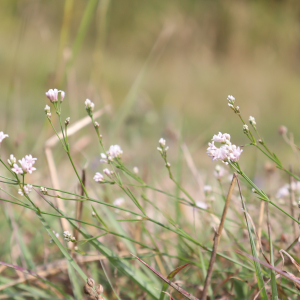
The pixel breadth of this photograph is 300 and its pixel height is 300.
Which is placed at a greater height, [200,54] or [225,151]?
[200,54]

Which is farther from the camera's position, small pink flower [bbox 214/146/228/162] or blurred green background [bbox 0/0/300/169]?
blurred green background [bbox 0/0/300/169]

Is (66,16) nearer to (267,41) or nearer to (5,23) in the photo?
(5,23)

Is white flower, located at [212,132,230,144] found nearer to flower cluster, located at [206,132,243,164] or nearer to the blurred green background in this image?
flower cluster, located at [206,132,243,164]

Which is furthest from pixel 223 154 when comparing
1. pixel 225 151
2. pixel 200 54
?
pixel 200 54

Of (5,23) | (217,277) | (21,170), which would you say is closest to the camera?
A: (21,170)

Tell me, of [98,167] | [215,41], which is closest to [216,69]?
[215,41]

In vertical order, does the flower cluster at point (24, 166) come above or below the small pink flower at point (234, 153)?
above

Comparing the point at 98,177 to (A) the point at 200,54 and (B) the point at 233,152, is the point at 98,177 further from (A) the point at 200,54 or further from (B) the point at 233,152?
(A) the point at 200,54

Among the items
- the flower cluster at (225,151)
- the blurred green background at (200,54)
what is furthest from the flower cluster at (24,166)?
the blurred green background at (200,54)

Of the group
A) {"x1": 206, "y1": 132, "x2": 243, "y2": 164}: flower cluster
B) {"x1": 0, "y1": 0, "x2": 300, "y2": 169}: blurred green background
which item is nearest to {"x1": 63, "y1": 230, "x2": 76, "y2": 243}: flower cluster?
{"x1": 206, "y1": 132, "x2": 243, "y2": 164}: flower cluster

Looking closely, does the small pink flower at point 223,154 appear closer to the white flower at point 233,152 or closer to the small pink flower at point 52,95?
the white flower at point 233,152

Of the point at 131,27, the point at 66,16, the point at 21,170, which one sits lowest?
→ the point at 21,170
